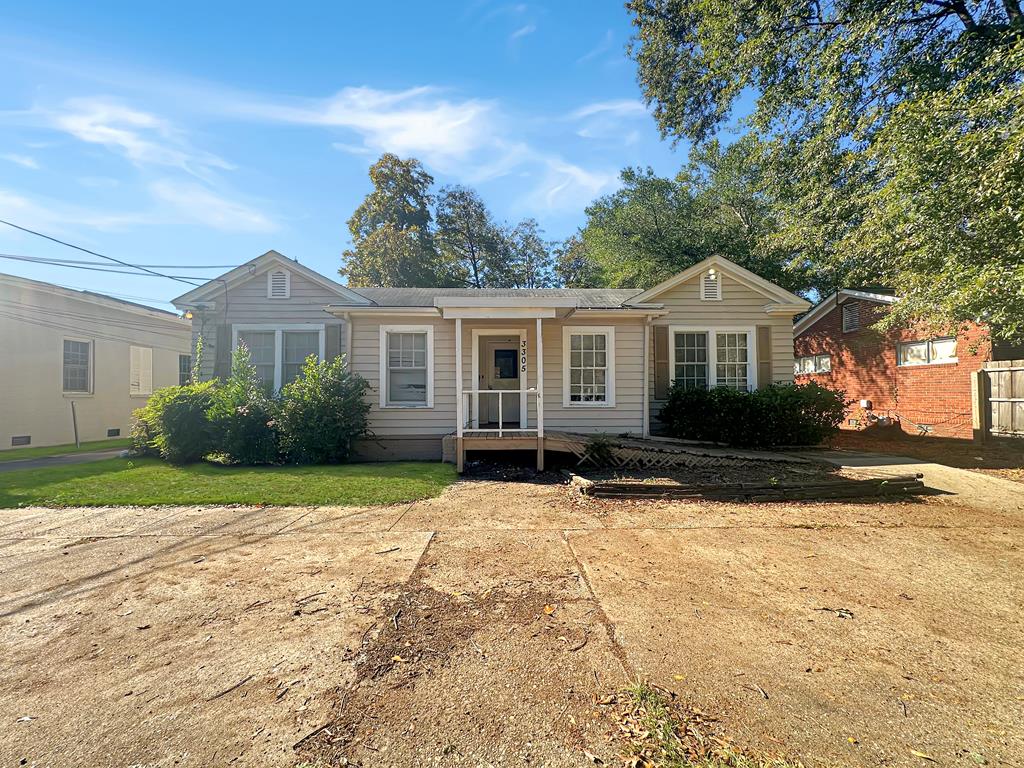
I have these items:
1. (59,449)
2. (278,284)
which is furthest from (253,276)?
(59,449)

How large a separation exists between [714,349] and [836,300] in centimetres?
817

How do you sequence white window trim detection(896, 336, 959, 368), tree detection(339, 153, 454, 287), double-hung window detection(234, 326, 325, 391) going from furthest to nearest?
1. tree detection(339, 153, 454, 287)
2. white window trim detection(896, 336, 959, 368)
3. double-hung window detection(234, 326, 325, 391)

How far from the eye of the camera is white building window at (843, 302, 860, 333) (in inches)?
612

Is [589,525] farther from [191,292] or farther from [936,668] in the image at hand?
[191,292]

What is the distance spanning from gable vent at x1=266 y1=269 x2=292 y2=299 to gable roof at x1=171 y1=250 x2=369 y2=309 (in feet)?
0.49

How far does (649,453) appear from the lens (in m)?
8.78

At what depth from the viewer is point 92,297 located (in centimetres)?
1405

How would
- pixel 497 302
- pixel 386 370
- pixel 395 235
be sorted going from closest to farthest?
pixel 497 302
pixel 386 370
pixel 395 235

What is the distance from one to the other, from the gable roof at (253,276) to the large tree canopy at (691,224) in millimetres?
13533

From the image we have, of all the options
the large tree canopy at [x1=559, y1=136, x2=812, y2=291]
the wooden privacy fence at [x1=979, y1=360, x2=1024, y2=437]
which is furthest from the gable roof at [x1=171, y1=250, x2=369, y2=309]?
the wooden privacy fence at [x1=979, y1=360, x2=1024, y2=437]

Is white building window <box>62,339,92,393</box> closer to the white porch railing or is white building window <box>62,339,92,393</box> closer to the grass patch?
the white porch railing

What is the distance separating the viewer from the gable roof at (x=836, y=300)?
14.0 meters

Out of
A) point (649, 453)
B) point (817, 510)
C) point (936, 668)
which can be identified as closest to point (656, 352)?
point (649, 453)

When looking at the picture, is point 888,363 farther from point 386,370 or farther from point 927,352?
point 386,370
